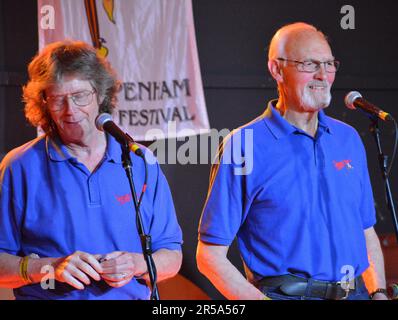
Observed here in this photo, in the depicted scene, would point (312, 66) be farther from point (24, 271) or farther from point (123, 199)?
point (24, 271)

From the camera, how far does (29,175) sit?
2.71 metres

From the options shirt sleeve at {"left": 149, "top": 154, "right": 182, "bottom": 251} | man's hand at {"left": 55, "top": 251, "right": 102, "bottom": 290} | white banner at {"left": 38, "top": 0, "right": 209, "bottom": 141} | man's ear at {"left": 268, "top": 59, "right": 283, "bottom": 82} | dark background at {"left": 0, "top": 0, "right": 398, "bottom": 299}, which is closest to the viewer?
man's hand at {"left": 55, "top": 251, "right": 102, "bottom": 290}

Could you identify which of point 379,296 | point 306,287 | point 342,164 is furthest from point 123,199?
point 379,296

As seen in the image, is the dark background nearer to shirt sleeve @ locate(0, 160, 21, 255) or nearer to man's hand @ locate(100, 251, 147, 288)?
shirt sleeve @ locate(0, 160, 21, 255)

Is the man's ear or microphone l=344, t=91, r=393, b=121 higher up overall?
the man's ear

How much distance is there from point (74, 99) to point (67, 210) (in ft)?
1.37

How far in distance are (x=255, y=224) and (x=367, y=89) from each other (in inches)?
96.2

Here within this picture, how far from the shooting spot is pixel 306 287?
2.66 meters

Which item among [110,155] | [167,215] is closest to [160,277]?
[167,215]

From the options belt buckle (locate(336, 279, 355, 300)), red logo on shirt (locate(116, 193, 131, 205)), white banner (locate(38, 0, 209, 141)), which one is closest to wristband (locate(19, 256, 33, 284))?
red logo on shirt (locate(116, 193, 131, 205))

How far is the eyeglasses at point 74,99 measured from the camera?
8.80ft

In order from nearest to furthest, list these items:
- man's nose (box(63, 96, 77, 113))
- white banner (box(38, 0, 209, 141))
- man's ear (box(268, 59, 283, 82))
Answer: man's nose (box(63, 96, 77, 113)), man's ear (box(268, 59, 283, 82)), white banner (box(38, 0, 209, 141))

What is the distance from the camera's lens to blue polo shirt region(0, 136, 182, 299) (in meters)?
2.63

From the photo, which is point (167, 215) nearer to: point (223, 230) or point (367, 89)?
point (223, 230)
